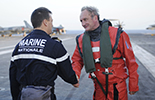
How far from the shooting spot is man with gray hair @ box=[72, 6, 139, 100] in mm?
2303

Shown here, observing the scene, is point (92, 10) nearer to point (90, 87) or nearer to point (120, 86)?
point (120, 86)

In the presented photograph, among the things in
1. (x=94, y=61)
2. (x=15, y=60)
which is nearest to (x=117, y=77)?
(x=94, y=61)

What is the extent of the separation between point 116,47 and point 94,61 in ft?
1.49

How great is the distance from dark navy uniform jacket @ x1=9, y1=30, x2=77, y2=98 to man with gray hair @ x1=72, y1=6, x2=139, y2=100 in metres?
0.72

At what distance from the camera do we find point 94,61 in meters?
2.49

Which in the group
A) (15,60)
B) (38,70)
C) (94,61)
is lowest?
(94,61)

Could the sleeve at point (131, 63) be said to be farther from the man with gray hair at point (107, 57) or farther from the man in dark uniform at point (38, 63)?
the man in dark uniform at point (38, 63)

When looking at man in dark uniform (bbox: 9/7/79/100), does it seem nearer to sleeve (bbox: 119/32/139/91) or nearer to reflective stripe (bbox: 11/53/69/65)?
reflective stripe (bbox: 11/53/69/65)

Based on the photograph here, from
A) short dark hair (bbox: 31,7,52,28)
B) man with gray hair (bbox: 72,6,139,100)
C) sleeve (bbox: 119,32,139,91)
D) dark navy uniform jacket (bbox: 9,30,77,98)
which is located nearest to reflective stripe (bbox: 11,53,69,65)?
dark navy uniform jacket (bbox: 9,30,77,98)

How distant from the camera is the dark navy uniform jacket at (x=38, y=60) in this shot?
5.63 ft

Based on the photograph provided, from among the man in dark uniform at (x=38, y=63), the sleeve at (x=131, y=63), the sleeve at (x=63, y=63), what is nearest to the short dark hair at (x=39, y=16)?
the man in dark uniform at (x=38, y=63)

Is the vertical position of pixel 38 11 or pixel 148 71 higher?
pixel 38 11

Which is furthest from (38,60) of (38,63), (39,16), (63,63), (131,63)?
(131,63)

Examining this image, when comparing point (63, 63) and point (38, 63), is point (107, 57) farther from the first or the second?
point (38, 63)
